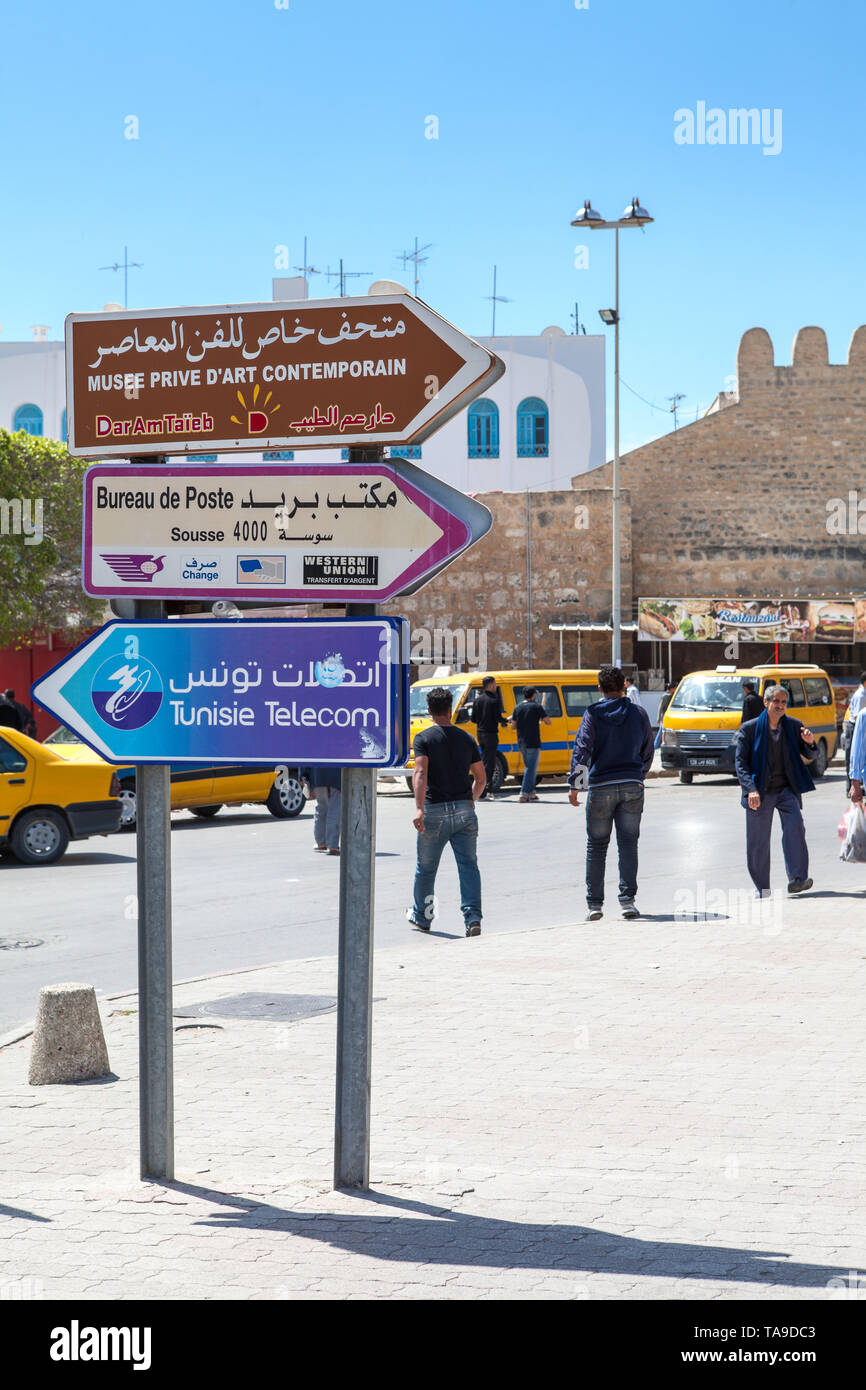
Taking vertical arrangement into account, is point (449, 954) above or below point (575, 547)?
below

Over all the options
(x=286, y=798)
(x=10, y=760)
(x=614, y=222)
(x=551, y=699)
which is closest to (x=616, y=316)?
(x=614, y=222)

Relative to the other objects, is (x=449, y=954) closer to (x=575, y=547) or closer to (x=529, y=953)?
(x=529, y=953)

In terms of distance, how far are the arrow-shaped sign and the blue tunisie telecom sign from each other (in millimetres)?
143

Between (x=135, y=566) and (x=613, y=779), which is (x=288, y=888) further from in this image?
(x=135, y=566)

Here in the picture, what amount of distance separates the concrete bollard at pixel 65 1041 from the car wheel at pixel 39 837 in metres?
8.82

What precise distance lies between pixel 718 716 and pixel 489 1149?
21.4 metres

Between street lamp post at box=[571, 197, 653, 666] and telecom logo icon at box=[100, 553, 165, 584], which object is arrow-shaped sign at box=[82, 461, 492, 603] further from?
street lamp post at box=[571, 197, 653, 666]

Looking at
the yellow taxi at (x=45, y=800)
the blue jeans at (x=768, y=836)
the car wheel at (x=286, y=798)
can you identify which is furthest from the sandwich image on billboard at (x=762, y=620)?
the blue jeans at (x=768, y=836)

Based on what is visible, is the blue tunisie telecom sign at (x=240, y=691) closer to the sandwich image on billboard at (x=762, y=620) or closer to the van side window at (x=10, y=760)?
the van side window at (x=10, y=760)

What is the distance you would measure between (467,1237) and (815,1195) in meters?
1.21

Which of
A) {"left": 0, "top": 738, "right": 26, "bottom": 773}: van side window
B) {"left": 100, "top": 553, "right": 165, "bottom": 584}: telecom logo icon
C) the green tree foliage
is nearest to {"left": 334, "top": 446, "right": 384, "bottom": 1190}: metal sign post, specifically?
{"left": 100, "top": 553, "right": 165, "bottom": 584}: telecom logo icon

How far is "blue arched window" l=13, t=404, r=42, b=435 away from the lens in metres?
52.0
